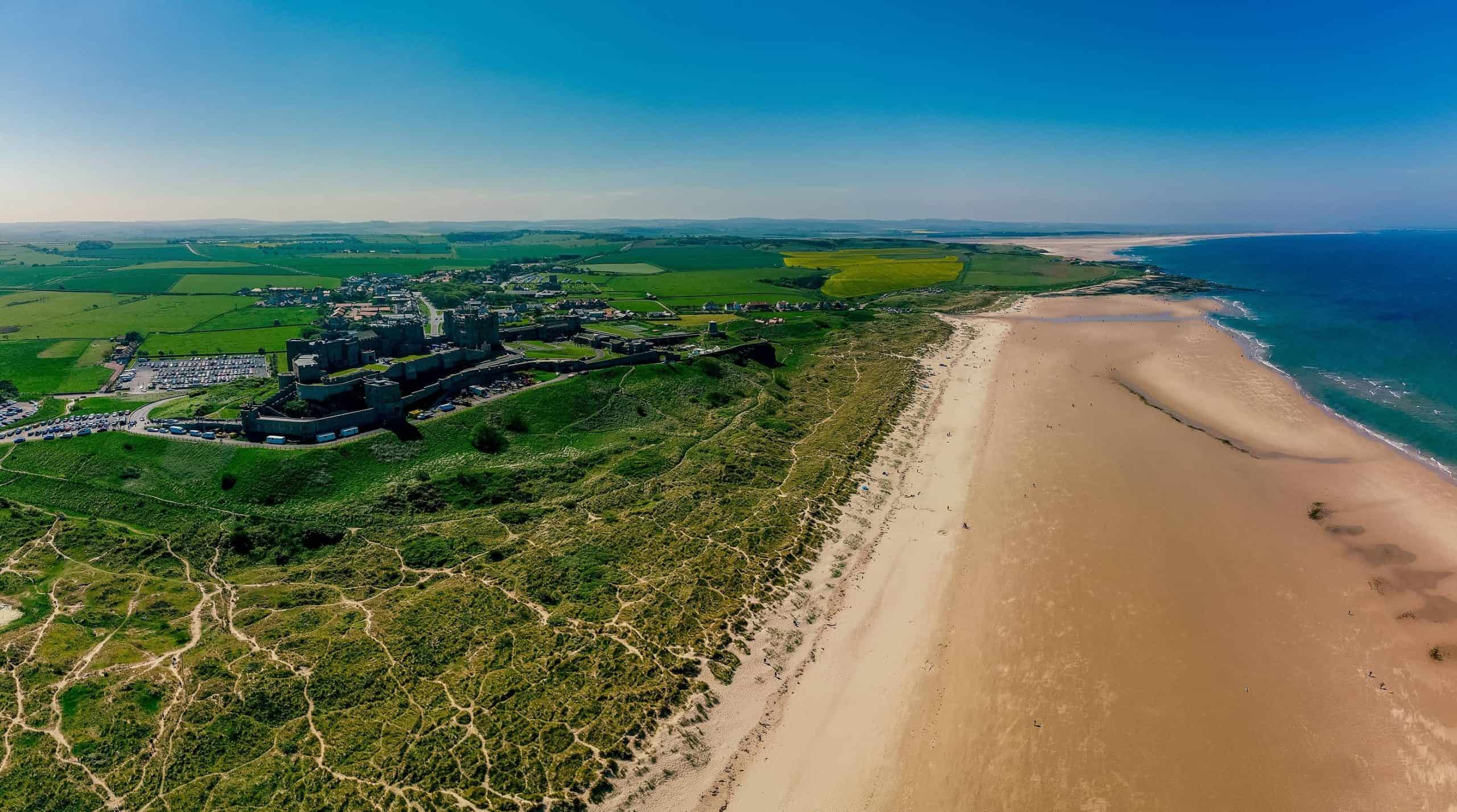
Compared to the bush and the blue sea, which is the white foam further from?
the bush

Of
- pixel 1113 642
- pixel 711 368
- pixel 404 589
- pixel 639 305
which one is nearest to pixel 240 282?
pixel 639 305

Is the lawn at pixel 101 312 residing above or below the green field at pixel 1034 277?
below

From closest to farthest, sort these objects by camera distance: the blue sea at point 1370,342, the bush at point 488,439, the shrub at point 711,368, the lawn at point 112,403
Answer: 1. the bush at point 488,439
2. the lawn at point 112,403
3. the blue sea at point 1370,342
4. the shrub at point 711,368

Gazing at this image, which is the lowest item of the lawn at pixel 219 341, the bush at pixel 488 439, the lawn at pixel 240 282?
the bush at pixel 488 439

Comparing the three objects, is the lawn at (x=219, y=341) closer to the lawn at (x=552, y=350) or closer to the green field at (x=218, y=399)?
the green field at (x=218, y=399)

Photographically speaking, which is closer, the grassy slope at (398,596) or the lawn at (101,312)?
the grassy slope at (398,596)

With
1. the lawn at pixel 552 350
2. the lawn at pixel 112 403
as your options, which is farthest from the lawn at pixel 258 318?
the lawn at pixel 552 350
